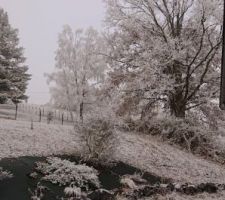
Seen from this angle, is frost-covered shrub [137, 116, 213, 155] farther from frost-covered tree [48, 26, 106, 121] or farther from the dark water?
frost-covered tree [48, 26, 106, 121]

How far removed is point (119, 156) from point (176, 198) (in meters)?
4.90

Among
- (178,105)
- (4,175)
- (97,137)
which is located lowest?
(4,175)

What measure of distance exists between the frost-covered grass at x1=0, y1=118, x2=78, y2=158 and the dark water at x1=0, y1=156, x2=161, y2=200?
2.58 ft

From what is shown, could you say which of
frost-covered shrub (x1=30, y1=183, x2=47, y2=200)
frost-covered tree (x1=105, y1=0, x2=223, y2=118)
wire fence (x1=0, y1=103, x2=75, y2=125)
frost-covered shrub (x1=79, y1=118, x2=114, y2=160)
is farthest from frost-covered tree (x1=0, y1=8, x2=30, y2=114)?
frost-covered shrub (x1=30, y1=183, x2=47, y2=200)

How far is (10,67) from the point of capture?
1548 inches

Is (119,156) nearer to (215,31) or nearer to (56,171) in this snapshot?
(56,171)

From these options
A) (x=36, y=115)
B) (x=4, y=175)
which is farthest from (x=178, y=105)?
(x=36, y=115)

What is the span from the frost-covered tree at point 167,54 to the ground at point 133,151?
12.5 ft

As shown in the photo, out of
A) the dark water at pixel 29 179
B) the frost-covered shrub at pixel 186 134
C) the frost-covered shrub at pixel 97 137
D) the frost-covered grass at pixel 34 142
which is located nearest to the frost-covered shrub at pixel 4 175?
the dark water at pixel 29 179

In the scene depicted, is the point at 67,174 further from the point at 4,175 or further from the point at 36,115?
the point at 36,115

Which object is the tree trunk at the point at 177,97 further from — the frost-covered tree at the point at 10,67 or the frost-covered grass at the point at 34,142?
the frost-covered tree at the point at 10,67

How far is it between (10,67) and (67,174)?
2831 cm

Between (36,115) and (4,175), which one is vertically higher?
(4,175)

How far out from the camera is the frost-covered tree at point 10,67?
37.3 m
